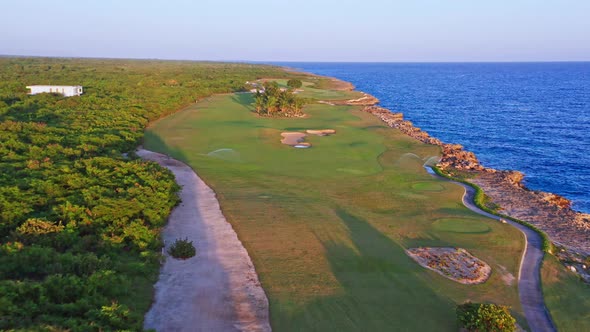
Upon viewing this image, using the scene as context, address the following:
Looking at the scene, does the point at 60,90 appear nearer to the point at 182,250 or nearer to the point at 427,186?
the point at 182,250

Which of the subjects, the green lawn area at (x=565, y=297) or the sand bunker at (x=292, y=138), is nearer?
the green lawn area at (x=565, y=297)

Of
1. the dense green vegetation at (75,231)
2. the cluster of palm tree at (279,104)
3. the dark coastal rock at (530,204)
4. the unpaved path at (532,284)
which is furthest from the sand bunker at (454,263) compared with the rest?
the cluster of palm tree at (279,104)

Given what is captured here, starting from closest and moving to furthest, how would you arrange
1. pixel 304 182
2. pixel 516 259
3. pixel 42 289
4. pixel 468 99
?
pixel 42 289 → pixel 516 259 → pixel 304 182 → pixel 468 99

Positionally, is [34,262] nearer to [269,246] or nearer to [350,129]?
[269,246]

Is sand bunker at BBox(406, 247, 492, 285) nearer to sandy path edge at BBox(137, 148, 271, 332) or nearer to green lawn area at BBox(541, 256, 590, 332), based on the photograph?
green lawn area at BBox(541, 256, 590, 332)

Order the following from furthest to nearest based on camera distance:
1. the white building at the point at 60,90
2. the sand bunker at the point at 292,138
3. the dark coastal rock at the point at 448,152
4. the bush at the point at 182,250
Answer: the white building at the point at 60,90, the sand bunker at the point at 292,138, the dark coastal rock at the point at 448,152, the bush at the point at 182,250

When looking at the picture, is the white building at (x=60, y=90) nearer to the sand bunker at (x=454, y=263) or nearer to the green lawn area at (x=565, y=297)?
the sand bunker at (x=454, y=263)

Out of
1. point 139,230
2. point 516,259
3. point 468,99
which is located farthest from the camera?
point 468,99

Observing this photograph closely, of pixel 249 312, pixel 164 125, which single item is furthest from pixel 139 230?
pixel 164 125
